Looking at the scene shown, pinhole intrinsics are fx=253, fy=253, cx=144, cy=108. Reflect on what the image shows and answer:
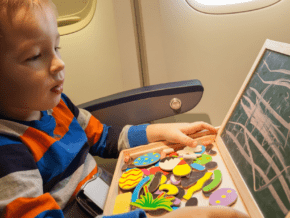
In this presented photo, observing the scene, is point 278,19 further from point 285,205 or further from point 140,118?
point 285,205

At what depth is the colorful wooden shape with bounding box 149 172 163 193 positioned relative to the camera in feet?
1.52

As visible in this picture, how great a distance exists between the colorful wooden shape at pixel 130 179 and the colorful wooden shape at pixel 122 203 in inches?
0.7

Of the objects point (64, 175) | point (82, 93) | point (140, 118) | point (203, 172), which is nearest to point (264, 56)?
point (203, 172)

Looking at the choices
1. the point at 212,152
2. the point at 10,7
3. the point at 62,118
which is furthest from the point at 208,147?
the point at 10,7

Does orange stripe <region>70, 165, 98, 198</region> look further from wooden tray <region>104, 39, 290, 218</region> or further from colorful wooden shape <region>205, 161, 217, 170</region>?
colorful wooden shape <region>205, 161, 217, 170</region>

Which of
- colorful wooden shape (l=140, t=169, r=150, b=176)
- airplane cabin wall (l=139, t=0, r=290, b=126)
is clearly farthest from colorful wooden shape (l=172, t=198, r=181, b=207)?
airplane cabin wall (l=139, t=0, r=290, b=126)

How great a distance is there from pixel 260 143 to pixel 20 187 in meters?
0.38

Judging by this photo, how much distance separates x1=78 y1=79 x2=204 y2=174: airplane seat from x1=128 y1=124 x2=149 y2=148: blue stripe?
0.18ft

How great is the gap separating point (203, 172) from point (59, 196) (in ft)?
0.91

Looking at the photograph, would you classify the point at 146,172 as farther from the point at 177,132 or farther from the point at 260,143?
the point at 260,143

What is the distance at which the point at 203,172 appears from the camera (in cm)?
47

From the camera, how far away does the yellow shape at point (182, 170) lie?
0.48 metres

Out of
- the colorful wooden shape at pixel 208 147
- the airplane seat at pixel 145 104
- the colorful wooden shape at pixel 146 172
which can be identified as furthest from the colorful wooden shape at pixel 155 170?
the airplane seat at pixel 145 104

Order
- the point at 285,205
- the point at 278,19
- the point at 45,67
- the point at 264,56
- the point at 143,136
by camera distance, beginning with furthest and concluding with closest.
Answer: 1. the point at 278,19
2. the point at 143,136
3. the point at 264,56
4. the point at 45,67
5. the point at 285,205
